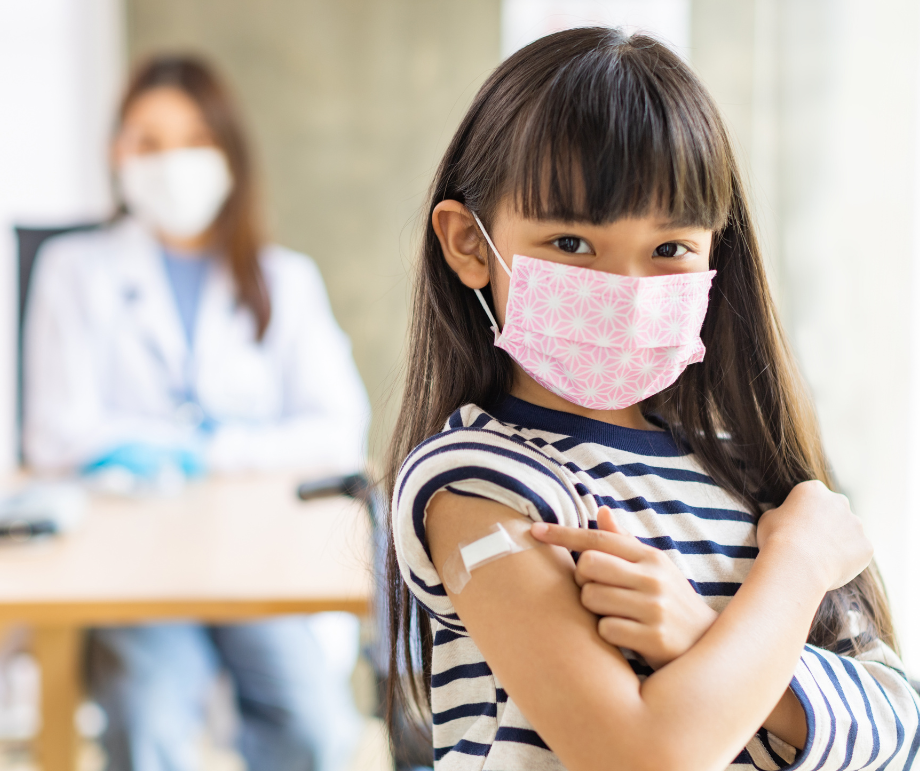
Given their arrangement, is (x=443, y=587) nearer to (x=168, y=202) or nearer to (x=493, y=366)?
(x=493, y=366)

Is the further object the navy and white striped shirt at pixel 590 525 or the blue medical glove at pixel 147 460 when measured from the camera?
the blue medical glove at pixel 147 460

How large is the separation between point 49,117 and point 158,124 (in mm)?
887

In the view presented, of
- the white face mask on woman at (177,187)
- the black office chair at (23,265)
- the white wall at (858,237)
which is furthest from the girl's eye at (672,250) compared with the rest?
the black office chair at (23,265)

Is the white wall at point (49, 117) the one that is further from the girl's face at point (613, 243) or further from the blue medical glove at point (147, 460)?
the girl's face at point (613, 243)

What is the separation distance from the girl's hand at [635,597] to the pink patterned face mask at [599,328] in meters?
0.14

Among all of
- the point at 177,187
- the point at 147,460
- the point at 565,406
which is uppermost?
the point at 177,187

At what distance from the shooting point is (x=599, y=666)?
0.54 metres

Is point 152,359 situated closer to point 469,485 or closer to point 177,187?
point 177,187

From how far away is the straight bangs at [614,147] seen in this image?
0.60 m

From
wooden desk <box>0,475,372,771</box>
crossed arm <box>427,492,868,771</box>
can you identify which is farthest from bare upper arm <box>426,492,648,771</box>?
wooden desk <box>0,475,372,771</box>

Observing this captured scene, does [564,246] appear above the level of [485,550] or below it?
above

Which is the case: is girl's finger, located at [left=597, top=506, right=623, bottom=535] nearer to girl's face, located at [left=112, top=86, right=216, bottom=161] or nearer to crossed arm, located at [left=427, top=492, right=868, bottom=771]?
crossed arm, located at [left=427, top=492, right=868, bottom=771]

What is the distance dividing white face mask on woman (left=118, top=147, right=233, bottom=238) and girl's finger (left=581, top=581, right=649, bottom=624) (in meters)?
1.76

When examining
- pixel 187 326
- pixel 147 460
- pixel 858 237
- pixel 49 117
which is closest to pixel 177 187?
pixel 187 326
